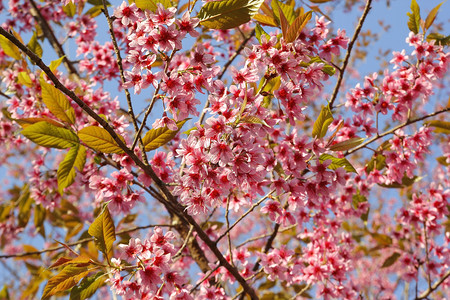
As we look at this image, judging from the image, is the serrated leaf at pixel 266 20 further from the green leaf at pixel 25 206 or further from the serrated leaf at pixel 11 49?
the green leaf at pixel 25 206

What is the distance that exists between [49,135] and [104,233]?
22.5 inches

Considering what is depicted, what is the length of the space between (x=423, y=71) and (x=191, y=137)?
195 centimetres

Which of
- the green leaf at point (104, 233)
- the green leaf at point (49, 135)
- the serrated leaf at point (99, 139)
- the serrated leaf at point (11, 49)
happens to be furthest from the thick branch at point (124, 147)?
the serrated leaf at point (11, 49)

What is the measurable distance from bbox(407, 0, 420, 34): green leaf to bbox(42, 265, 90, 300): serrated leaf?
8.80 feet

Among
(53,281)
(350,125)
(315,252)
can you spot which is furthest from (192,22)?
(315,252)

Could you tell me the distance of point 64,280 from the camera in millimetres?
1624

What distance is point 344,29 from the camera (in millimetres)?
2180

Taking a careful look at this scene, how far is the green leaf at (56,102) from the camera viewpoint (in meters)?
1.89

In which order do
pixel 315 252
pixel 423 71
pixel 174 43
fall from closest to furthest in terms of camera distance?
pixel 174 43, pixel 423 71, pixel 315 252

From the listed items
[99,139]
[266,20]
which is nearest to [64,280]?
[99,139]

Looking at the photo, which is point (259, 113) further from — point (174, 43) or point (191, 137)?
point (174, 43)

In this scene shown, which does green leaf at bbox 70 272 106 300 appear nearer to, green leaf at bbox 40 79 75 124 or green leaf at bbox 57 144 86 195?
green leaf at bbox 57 144 86 195

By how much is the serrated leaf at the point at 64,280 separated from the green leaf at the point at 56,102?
2.60 feet

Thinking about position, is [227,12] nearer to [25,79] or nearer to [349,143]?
[349,143]
